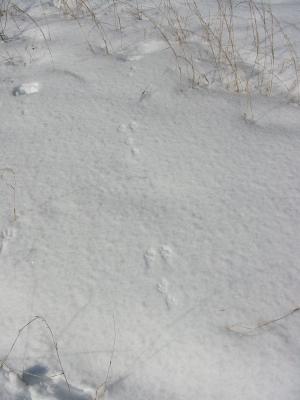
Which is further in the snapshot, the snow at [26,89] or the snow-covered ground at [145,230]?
the snow at [26,89]

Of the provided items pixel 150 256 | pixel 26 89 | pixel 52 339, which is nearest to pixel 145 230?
pixel 150 256

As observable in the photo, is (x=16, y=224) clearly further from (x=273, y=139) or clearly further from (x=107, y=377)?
(x=273, y=139)

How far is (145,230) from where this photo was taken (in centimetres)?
124

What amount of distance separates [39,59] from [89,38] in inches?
10.5

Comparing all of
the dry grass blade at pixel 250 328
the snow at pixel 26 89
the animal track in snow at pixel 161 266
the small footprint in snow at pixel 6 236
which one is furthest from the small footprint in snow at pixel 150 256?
the snow at pixel 26 89

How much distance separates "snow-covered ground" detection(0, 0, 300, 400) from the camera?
99 centimetres

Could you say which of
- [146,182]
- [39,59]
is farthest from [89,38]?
[146,182]

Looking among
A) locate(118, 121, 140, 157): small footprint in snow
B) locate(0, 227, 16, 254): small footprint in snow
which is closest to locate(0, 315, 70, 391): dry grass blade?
locate(0, 227, 16, 254): small footprint in snow

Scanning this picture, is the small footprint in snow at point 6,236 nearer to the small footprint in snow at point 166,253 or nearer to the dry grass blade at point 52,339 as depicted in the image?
the dry grass blade at point 52,339

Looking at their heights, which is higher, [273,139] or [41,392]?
[273,139]

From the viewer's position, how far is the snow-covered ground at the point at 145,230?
989 millimetres

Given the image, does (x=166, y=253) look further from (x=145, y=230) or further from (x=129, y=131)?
(x=129, y=131)

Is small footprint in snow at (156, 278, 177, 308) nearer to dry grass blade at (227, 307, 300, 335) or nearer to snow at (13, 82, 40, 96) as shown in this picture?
dry grass blade at (227, 307, 300, 335)

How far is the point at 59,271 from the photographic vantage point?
45.8 inches
